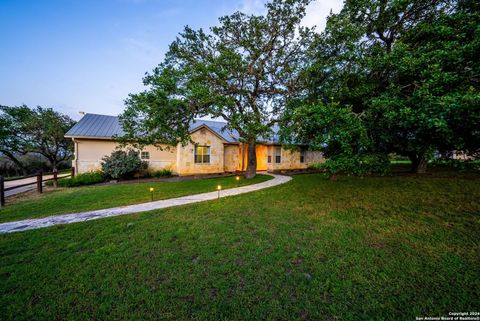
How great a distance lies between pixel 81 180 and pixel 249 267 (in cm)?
1394

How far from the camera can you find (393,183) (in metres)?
8.98

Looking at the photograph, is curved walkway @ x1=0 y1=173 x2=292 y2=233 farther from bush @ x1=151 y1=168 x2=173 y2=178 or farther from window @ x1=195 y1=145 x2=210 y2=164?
window @ x1=195 y1=145 x2=210 y2=164

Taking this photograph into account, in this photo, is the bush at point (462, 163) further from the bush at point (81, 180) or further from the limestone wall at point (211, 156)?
the bush at point (81, 180)

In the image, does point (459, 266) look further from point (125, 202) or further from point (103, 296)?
point (125, 202)

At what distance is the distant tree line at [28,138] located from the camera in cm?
1955

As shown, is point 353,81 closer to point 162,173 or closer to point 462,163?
point 462,163

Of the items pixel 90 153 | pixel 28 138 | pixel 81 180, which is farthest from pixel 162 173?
pixel 28 138

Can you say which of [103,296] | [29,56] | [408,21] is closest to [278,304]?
[103,296]

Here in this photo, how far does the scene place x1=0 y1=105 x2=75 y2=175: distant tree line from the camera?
1955 cm

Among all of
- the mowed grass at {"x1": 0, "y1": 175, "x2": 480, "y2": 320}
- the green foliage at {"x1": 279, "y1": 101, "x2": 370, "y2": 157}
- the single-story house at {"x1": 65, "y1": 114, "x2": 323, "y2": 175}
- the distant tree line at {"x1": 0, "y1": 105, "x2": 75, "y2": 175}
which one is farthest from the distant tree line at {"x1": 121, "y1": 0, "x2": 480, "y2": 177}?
the distant tree line at {"x1": 0, "y1": 105, "x2": 75, "y2": 175}

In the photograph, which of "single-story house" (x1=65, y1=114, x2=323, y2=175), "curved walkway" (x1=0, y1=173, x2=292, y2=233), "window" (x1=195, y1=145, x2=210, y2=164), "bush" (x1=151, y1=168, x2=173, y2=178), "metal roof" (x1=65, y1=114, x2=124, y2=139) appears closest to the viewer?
"curved walkway" (x1=0, y1=173, x2=292, y2=233)

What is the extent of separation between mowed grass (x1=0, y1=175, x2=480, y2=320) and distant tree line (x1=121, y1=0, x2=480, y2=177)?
1.81 metres

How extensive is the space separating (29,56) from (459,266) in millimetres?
29489

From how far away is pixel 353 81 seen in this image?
228 inches
